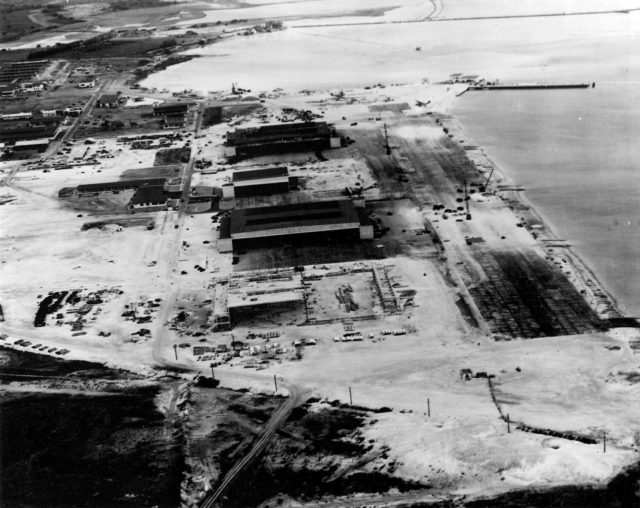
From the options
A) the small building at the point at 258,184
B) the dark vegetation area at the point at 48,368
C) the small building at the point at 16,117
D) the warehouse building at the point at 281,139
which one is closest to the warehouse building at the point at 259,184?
the small building at the point at 258,184

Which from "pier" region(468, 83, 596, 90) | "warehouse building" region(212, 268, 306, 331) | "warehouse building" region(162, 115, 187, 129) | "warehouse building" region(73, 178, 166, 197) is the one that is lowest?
"warehouse building" region(212, 268, 306, 331)

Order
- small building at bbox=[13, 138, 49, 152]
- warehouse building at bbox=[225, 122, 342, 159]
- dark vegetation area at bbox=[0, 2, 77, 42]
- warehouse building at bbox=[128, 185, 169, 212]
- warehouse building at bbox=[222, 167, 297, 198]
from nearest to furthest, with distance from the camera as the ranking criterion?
warehouse building at bbox=[128, 185, 169, 212], warehouse building at bbox=[222, 167, 297, 198], warehouse building at bbox=[225, 122, 342, 159], small building at bbox=[13, 138, 49, 152], dark vegetation area at bbox=[0, 2, 77, 42]

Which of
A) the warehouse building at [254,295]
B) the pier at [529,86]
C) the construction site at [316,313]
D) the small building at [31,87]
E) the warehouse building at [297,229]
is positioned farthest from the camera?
the small building at [31,87]

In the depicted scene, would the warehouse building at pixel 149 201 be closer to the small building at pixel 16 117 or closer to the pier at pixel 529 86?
the small building at pixel 16 117

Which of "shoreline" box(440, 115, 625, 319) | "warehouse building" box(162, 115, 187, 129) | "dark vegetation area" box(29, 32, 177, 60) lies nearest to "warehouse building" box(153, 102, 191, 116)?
"warehouse building" box(162, 115, 187, 129)

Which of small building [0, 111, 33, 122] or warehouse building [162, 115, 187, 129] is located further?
small building [0, 111, 33, 122]

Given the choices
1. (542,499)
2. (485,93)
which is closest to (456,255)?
(542,499)

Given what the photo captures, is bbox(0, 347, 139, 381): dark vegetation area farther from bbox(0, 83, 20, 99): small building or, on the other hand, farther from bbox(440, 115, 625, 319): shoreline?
bbox(0, 83, 20, 99): small building
